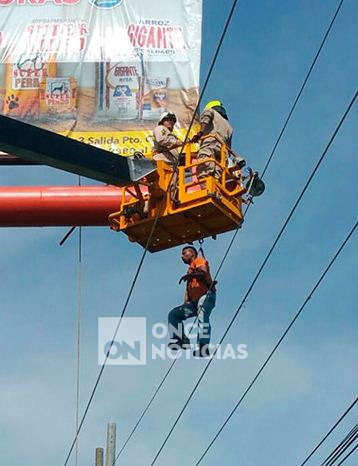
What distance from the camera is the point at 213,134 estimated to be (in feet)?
53.8

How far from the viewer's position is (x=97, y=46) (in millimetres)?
21781

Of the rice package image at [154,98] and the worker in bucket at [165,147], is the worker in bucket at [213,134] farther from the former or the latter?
the rice package image at [154,98]

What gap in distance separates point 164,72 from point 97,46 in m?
1.15

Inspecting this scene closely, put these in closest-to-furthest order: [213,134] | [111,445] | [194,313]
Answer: [213,134] < [194,313] < [111,445]

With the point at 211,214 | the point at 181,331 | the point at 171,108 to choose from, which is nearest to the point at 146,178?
the point at 211,214

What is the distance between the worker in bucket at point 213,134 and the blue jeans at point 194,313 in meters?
2.18

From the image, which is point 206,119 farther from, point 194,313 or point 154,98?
point 154,98

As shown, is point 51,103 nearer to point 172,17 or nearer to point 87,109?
point 87,109

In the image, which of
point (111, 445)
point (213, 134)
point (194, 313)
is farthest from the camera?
point (111, 445)

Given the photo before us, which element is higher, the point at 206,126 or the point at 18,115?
A: the point at 206,126

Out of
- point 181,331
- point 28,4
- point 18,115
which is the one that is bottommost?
point 181,331

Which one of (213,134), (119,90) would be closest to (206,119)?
(213,134)

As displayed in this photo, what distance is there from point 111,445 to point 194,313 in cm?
383

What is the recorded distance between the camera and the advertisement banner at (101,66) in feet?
69.6
